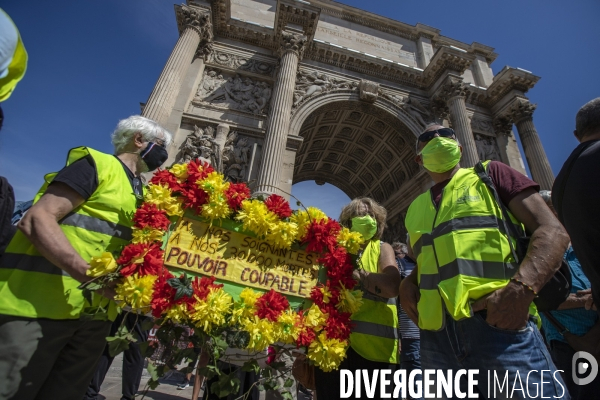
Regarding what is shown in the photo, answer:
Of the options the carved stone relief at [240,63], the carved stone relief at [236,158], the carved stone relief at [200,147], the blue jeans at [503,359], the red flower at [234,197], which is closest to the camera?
the blue jeans at [503,359]

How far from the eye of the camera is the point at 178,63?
9.18 meters

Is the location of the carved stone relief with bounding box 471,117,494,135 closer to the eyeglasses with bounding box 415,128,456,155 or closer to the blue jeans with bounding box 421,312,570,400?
the eyeglasses with bounding box 415,128,456,155

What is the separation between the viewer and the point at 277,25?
11281 millimetres

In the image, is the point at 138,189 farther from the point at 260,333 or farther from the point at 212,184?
the point at 260,333

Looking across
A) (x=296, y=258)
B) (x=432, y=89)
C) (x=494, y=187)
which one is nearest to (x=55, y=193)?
(x=296, y=258)

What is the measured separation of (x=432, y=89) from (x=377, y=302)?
13350 mm

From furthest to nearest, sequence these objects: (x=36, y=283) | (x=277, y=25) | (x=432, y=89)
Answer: (x=432, y=89), (x=277, y=25), (x=36, y=283)

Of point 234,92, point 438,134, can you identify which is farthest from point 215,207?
point 234,92

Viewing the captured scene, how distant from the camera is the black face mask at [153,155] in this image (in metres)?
2.37

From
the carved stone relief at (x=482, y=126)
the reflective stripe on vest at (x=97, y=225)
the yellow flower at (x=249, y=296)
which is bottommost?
the yellow flower at (x=249, y=296)

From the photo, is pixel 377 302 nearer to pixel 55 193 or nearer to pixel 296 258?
pixel 296 258

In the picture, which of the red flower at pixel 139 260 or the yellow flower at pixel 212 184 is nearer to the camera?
the red flower at pixel 139 260

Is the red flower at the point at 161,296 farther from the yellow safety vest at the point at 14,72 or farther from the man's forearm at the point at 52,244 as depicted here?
the yellow safety vest at the point at 14,72

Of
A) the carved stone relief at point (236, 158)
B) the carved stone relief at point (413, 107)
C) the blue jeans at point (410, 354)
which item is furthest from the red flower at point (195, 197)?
the carved stone relief at point (413, 107)
